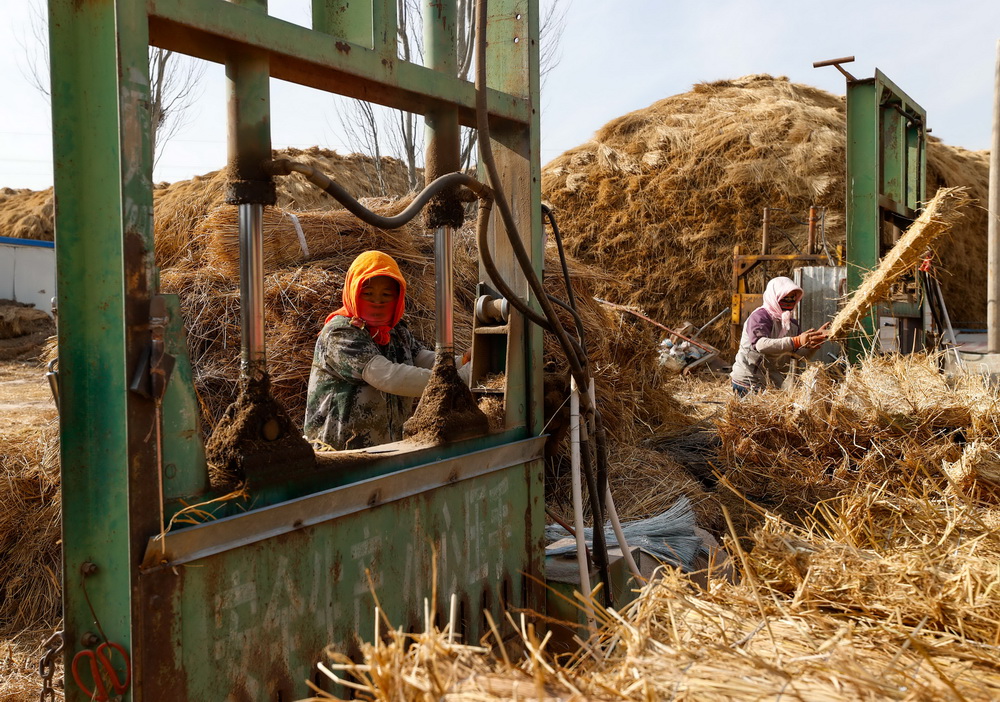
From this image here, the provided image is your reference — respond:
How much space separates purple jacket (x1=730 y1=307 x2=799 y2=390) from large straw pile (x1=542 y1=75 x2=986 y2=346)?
7065 millimetres

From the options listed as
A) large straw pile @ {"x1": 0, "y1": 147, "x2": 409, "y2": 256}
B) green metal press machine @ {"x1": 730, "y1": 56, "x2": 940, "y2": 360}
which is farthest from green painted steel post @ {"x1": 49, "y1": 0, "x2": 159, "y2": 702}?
green metal press machine @ {"x1": 730, "y1": 56, "x2": 940, "y2": 360}

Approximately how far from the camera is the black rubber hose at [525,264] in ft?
8.37

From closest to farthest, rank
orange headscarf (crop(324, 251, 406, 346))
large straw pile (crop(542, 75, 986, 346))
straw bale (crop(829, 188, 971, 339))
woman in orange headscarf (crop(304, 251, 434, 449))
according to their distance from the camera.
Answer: woman in orange headscarf (crop(304, 251, 434, 449)), orange headscarf (crop(324, 251, 406, 346)), straw bale (crop(829, 188, 971, 339)), large straw pile (crop(542, 75, 986, 346))

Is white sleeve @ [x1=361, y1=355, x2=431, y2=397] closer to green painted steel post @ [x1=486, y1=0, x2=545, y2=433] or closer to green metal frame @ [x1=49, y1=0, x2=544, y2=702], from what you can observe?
green painted steel post @ [x1=486, y1=0, x2=545, y2=433]

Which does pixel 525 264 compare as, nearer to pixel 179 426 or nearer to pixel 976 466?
pixel 179 426

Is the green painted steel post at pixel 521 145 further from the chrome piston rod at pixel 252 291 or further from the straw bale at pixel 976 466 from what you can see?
the straw bale at pixel 976 466

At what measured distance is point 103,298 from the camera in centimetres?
176

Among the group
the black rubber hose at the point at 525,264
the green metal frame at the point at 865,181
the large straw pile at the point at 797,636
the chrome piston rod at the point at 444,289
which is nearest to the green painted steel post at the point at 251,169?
the black rubber hose at the point at 525,264

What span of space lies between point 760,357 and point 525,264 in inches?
188

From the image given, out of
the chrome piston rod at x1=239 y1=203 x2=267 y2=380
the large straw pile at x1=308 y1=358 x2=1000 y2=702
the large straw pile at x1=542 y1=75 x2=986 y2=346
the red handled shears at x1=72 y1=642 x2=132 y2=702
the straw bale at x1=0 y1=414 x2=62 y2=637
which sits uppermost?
the large straw pile at x1=542 y1=75 x2=986 y2=346

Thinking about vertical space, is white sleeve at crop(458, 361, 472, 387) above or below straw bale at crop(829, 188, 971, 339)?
below

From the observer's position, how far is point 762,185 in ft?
48.2

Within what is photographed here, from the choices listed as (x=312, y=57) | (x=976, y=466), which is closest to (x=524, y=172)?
(x=312, y=57)

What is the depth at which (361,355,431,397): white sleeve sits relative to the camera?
3348 mm
